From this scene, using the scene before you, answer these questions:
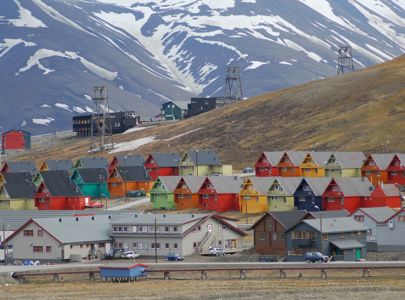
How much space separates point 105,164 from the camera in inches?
5989

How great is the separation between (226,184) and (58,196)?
17.8 metres

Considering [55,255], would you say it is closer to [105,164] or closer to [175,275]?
[175,275]

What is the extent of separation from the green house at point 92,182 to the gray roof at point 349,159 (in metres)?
24.7

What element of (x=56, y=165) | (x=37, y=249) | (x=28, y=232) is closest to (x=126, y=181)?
(x=56, y=165)

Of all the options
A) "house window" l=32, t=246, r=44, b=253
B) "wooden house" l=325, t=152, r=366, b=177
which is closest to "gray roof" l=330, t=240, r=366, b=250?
"house window" l=32, t=246, r=44, b=253

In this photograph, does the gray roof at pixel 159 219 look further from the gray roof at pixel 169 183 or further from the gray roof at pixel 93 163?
the gray roof at pixel 93 163

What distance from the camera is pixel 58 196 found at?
410 ft

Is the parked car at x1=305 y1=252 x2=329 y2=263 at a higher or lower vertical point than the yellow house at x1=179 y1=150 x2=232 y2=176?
lower

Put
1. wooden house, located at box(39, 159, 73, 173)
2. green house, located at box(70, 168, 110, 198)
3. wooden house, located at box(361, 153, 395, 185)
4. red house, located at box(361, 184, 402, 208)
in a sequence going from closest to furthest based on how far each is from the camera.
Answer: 1. red house, located at box(361, 184, 402, 208)
2. wooden house, located at box(361, 153, 395, 185)
3. green house, located at box(70, 168, 110, 198)
4. wooden house, located at box(39, 159, 73, 173)

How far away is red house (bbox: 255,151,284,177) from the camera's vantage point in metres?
135

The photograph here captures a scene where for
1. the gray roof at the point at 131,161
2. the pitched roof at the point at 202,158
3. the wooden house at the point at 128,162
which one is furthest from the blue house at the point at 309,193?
the gray roof at the point at 131,161

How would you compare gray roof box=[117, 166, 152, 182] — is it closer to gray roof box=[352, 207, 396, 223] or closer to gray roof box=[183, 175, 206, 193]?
gray roof box=[183, 175, 206, 193]

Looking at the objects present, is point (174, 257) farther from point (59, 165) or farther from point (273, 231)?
point (59, 165)

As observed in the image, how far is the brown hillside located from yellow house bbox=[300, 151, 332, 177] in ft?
58.6
